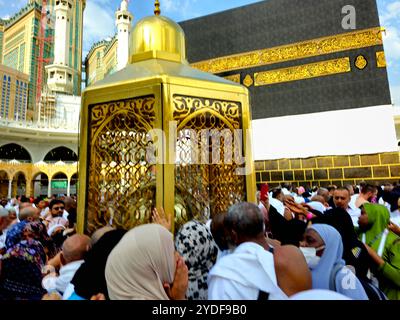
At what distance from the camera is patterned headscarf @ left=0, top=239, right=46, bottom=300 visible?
112 cm

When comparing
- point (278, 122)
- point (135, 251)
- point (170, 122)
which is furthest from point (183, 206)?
point (278, 122)

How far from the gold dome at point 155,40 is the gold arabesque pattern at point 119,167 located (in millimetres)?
338

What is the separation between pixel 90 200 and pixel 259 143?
8.41 meters

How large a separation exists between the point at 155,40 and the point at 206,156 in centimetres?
75

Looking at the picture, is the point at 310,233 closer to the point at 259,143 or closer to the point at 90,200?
the point at 90,200

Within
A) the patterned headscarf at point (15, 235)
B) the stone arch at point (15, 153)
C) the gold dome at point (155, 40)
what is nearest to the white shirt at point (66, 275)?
the patterned headscarf at point (15, 235)

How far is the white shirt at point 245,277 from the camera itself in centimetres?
68

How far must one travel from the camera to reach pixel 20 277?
114 cm

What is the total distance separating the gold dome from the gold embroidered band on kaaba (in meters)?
8.39

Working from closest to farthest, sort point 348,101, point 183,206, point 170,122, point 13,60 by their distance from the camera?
point 170,122
point 183,206
point 348,101
point 13,60

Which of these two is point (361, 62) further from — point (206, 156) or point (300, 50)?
point (206, 156)

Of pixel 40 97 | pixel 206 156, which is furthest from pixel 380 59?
pixel 40 97

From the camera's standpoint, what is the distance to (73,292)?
0.74 metres

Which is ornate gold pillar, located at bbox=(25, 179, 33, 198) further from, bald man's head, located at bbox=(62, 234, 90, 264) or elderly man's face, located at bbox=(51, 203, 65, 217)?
bald man's head, located at bbox=(62, 234, 90, 264)
